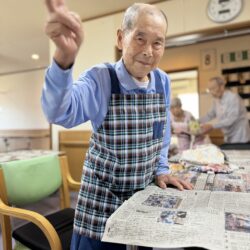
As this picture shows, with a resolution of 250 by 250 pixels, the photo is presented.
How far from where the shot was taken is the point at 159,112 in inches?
35.9

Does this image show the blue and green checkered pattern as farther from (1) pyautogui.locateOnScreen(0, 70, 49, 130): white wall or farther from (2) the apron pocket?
(1) pyautogui.locateOnScreen(0, 70, 49, 130): white wall

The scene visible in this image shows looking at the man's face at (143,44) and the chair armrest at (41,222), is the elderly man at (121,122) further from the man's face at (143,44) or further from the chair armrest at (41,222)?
the chair armrest at (41,222)

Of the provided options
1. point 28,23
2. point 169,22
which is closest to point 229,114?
point 169,22

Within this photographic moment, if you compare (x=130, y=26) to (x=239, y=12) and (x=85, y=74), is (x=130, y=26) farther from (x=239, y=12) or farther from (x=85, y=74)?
(x=239, y=12)

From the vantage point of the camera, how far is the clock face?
2693 millimetres

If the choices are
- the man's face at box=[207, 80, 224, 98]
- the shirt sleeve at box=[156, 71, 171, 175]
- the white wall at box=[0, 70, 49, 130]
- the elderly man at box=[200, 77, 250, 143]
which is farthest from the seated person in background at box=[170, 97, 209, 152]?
the white wall at box=[0, 70, 49, 130]

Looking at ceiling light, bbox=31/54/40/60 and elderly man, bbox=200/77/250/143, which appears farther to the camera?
ceiling light, bbox=31/54/40/60

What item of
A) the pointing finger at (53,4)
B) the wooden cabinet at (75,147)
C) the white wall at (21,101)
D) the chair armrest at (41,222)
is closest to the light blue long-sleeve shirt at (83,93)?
the pointing finger at (53,4)

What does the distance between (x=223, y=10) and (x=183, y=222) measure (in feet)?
9.05

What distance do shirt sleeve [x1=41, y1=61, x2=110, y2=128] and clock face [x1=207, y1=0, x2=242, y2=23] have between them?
2.44 meters

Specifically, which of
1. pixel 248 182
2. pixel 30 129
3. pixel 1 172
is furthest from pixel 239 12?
pixel 30 129

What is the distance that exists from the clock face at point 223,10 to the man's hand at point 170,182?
2.42m

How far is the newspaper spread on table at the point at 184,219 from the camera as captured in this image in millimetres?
535

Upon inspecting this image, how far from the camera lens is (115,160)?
0.81 m
